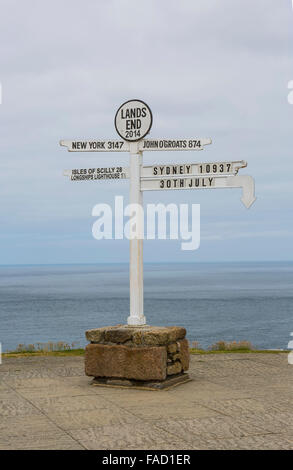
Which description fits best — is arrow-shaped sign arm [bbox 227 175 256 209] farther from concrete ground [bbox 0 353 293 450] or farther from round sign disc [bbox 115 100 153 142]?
concrete ground [bbox 0 353 293 450]

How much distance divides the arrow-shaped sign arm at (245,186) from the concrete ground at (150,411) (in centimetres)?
258

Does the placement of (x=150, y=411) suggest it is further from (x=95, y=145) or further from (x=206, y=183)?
(x=95, y=145)

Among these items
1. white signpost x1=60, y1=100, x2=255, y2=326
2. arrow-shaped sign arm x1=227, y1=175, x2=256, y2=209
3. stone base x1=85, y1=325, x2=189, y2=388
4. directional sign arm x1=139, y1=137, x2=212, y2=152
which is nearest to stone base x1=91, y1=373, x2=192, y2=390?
stone base x1=85, y1=325, x2=189, y2=388

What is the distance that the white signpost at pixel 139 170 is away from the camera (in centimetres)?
920

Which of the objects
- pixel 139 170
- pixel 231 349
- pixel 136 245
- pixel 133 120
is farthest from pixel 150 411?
pixel 231 349

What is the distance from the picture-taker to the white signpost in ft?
30.2

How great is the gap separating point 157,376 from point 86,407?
1.37 metres

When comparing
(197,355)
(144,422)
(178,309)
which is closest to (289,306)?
(178,309)

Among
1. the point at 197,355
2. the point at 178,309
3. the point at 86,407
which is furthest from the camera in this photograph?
the point at 178,309

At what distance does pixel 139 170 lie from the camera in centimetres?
952

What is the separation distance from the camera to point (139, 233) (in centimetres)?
946

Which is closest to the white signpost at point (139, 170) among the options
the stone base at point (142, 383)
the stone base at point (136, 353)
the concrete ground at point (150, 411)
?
the stone base at point (136, 353)

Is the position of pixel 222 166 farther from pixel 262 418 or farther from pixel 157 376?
pixel 262 418
